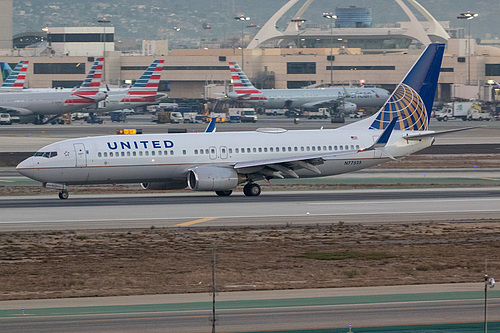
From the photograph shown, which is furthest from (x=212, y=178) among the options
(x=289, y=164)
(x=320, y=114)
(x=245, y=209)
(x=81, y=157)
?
(x=320, y=114)

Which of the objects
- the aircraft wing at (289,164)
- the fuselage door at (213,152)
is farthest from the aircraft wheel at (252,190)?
the fuselage door at (213,152)

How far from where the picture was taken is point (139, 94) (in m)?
152

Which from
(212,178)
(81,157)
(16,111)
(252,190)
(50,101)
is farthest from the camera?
(16,111)

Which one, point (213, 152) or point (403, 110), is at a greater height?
point (403, 110)

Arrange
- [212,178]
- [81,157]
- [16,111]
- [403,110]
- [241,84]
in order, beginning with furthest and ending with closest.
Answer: [241,84] < [16,111] < [403,110] < [212,178] < [81,157]

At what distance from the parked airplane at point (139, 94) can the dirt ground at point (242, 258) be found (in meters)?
111

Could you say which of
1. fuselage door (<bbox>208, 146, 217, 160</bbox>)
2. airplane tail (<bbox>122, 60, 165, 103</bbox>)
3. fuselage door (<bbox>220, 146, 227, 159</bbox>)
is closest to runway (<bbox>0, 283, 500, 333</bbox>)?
fuselage door (<bbox>208, 146, 217, 160</bbox>)

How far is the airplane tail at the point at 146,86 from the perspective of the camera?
151 m

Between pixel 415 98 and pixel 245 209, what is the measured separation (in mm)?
18540

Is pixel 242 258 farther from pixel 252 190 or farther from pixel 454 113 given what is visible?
pixel 454 113

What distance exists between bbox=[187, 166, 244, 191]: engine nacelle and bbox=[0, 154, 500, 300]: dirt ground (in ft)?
35.3

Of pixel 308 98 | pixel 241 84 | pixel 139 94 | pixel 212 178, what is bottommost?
pixel 212 178

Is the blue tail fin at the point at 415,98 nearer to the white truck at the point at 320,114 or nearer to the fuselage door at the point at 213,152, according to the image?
the fuselage door at the point at 213,152

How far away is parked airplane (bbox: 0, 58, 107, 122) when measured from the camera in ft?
455
